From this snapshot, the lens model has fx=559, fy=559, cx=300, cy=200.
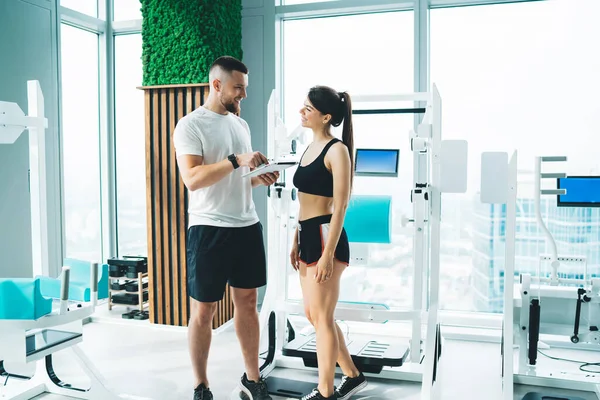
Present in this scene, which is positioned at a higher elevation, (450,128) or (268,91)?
(268,91)

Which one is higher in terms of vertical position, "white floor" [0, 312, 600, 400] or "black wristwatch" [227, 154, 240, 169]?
"black wristwatch" [227, 154, 240, 169]

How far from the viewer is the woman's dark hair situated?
286 centimetres

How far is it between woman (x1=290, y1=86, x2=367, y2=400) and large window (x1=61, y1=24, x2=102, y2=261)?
288 cm

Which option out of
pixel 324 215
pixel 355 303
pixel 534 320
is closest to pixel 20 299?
pixel 324 215

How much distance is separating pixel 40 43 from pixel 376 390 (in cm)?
375

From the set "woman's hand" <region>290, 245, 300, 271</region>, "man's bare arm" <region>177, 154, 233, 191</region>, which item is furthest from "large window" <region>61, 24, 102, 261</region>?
"woman's hand" <region>290, 245, 300, 271</region>

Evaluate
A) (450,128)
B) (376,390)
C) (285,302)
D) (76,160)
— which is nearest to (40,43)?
(76,160)

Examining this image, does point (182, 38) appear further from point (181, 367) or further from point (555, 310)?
point (555, 310)

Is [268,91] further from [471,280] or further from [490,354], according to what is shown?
[490,354]

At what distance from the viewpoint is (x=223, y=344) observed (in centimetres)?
419

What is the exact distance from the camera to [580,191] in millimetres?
3461

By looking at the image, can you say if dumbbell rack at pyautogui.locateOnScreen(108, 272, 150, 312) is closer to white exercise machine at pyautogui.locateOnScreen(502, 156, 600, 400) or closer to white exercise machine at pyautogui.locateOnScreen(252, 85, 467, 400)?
white exercise machine at pyautogui.locateOnScreen(252, 85, 467, 400)

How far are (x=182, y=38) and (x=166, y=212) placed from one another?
55.1 inches

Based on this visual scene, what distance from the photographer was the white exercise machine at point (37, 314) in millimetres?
2561
